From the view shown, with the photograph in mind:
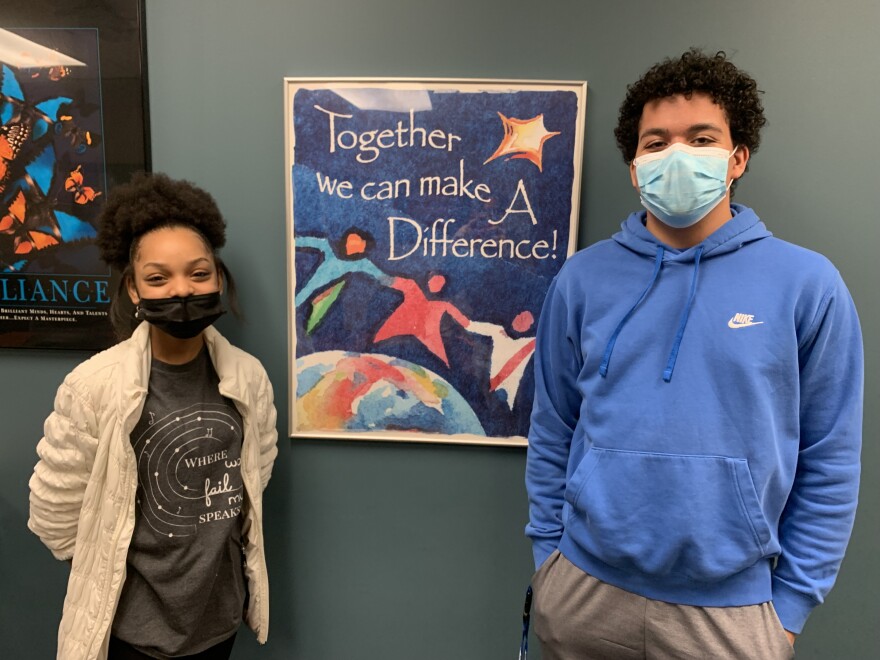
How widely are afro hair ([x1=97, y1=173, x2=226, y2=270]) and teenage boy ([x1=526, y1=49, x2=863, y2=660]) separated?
33.2 inches

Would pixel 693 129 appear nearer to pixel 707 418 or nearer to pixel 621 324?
pixel 621 324

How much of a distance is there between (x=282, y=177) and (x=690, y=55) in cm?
94

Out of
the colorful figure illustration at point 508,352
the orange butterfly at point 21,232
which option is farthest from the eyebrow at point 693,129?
the orange butterfly at point 21,232

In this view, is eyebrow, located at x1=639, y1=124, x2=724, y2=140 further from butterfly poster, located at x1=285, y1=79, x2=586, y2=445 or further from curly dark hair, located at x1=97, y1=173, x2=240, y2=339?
curly dark hair, located at x1=97, y1=173, x2=240, y2=339

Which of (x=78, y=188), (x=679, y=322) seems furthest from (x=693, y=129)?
(x=78, y=188)

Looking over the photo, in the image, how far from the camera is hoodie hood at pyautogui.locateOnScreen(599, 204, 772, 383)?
A: 36.1 inches

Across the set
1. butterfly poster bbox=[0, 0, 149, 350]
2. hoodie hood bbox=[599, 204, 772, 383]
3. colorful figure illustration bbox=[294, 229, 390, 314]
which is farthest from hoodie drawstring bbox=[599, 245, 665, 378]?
butterfly poster bbox=[0, 0, 149, 350]

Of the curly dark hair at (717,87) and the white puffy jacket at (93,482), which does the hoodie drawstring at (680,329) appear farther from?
the white puffy jacket at (93,482)

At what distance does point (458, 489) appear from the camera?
4.74 feet

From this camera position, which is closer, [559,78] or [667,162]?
[667,162]

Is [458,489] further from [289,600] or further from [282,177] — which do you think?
[282,177]

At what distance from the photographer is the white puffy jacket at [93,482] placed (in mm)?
1039

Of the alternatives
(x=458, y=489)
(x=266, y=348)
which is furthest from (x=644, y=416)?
(x=266, y=348)

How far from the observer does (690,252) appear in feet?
3.09
